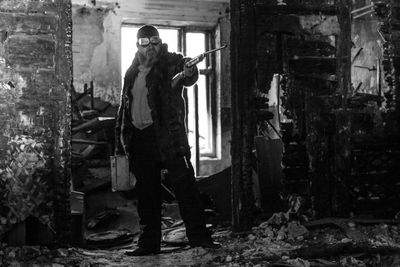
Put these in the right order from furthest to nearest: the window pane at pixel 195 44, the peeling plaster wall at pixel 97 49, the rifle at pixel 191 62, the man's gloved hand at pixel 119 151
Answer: the window pane at pixel 195 44 < the peeling plaster wall at pixel 97 49 < the man's gloved hand at pixel 119 151 < the rifle at pixel 191 62

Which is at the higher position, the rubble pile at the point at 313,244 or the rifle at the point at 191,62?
the rifle at the point at 191,62

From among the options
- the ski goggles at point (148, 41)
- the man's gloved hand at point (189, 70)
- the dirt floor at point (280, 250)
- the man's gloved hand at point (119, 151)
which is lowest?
the dirt floor at point (280, 250)

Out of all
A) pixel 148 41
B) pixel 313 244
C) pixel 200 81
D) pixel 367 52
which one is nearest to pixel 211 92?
pixel 200 81

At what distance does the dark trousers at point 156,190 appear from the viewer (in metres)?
4.00

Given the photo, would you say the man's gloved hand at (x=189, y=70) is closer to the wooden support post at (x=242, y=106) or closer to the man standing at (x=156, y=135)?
the man standing at (x=156, y=135)

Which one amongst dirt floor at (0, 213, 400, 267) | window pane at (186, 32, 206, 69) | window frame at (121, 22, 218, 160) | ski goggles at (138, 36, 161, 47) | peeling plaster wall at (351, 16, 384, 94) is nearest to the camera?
dirt floor at (0, 213, 400, 267)

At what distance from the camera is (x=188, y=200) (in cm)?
400

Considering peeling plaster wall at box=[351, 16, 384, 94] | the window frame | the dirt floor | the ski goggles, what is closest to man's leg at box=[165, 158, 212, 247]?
the dirt floor

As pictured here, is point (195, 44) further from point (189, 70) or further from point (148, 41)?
point (189, 70)

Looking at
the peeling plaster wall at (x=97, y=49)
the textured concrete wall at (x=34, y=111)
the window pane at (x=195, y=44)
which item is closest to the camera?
the textured concrete wall at (x=34, y=111)

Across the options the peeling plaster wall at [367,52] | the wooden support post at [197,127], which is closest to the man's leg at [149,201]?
the peeling plaster wall at [367,52]

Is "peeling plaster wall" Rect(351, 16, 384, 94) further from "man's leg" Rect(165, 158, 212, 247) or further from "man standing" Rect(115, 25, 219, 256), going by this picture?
"man's leg" Rect(165, 158, 212, 247)

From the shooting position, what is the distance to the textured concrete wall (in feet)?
12.0

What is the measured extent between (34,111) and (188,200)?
1.47 meters
